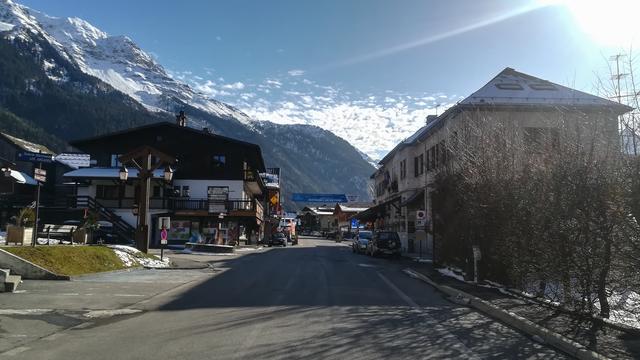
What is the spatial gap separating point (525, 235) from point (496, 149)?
13.1 ft

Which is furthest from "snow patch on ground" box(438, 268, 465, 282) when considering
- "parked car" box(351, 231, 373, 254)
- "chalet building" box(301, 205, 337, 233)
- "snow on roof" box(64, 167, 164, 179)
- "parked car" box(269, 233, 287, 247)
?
"chalet building" box(301, 205, 337, 233)

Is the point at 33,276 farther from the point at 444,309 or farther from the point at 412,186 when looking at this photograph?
the point at 412,186

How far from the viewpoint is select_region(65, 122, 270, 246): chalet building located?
5338 cm

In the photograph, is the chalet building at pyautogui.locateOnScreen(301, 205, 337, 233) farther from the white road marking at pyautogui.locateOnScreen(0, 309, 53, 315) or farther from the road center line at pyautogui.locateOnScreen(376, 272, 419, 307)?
the white road marking at pyautogui.locateOnScreen(0, 309, 53, 315)

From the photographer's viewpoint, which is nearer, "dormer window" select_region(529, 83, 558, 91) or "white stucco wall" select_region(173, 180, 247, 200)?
"dormer window" select_region(529, 83, 558, 91)

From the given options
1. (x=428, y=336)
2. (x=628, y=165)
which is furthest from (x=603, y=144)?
(x=428, y=336)

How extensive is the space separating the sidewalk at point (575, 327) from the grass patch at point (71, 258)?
490 inches

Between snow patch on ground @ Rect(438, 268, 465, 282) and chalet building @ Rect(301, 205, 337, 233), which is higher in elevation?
chalet building @ Rect(301, 205, 337, 233)

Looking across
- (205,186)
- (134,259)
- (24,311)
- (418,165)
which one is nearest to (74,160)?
(205,186)

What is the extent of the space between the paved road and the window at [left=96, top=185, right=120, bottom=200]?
40.7 meters

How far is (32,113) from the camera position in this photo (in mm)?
139750

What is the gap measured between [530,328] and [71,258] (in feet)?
49.4

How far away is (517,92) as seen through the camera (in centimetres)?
3838

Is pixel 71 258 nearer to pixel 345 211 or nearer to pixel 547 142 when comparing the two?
pixel 547 142
